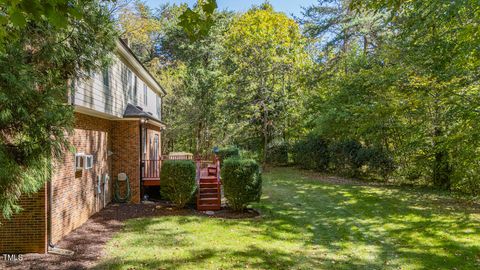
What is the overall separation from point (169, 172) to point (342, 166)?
41.0ft

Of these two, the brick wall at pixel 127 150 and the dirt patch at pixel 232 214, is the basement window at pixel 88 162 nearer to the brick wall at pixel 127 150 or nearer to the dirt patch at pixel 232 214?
the brick wall at pixel 127 150

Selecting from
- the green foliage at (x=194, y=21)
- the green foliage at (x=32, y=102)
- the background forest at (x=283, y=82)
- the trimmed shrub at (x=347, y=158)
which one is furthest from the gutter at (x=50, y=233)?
the trimmed shrub at (x=347, y=158)

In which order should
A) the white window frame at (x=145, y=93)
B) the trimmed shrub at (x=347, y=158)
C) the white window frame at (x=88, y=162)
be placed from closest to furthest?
1. the white window frame at (x=88, y=162)
2. the white window frame at (x=145, y=93)
3. the trimmed shrub at (x=347, y=158)

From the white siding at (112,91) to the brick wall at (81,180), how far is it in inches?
21.8

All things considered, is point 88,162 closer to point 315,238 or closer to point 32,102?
point 32,102

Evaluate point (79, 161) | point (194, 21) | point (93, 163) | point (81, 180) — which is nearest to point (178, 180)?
point (93, 163)

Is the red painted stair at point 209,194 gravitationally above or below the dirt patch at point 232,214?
above

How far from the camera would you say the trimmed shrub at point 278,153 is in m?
25.2

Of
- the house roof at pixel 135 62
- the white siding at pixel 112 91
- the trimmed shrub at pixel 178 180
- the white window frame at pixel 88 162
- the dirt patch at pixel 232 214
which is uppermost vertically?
the house roof at pixel 135 62

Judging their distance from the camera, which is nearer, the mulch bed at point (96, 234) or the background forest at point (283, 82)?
the background forest at point (283, 82)

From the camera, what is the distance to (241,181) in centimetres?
1087

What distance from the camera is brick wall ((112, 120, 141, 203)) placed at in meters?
12.7

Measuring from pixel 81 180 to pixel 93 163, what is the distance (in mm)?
1152

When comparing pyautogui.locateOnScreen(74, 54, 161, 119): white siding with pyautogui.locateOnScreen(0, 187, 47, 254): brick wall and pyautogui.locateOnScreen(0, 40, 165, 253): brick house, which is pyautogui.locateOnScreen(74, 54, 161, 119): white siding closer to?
pyautogui.locateOnScreen(0, 40, 165, 253): brick house
